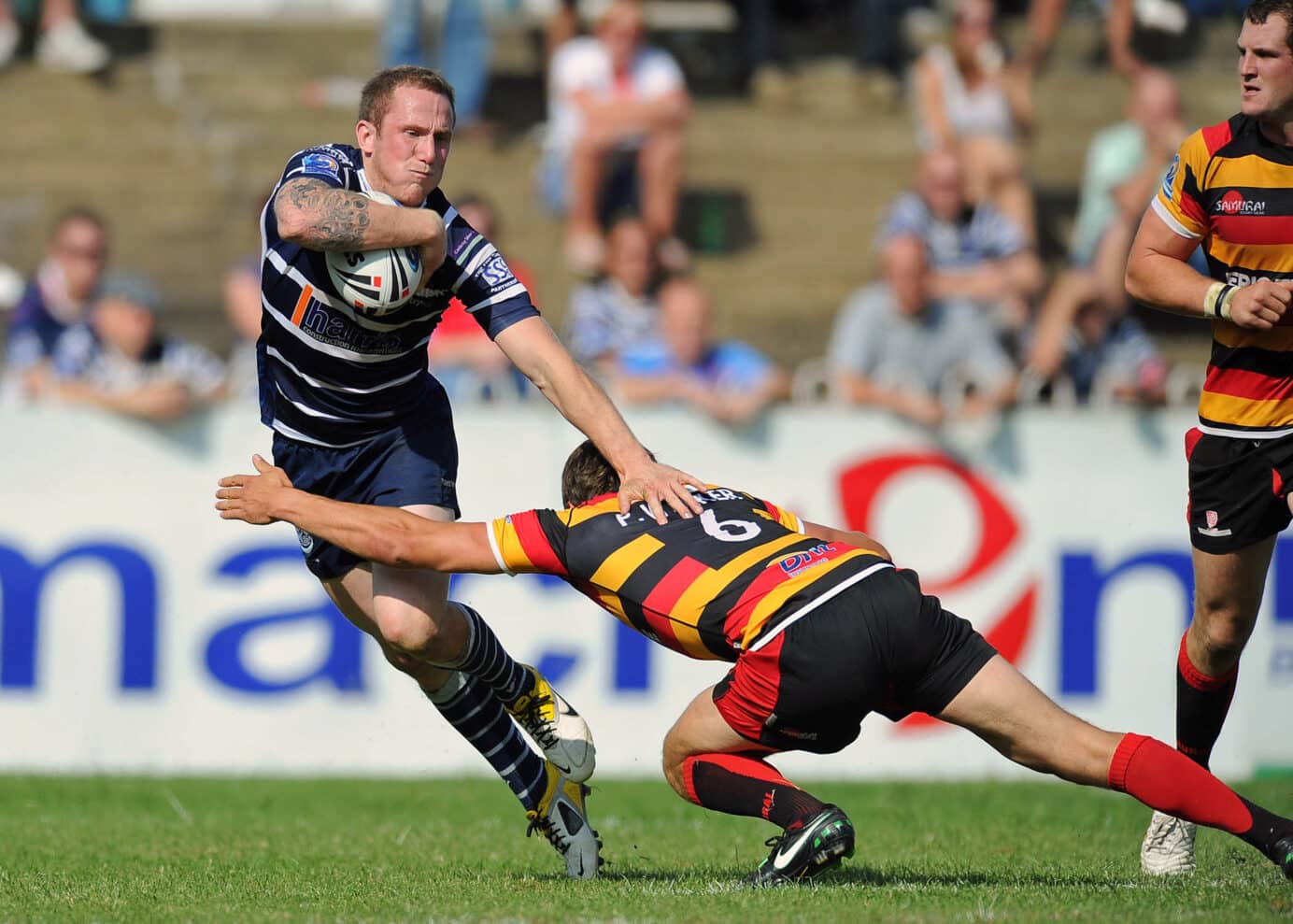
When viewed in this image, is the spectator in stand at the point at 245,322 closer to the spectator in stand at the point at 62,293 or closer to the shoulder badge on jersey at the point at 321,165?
the spectator in stand at the point at 62,293

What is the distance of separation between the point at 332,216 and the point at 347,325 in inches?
24.2

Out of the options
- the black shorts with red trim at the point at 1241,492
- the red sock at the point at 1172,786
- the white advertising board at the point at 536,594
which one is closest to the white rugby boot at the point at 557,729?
the red sock at the point at 1172,786

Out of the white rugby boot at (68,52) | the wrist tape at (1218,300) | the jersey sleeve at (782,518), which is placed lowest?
the jersey sleeve at (782,518)

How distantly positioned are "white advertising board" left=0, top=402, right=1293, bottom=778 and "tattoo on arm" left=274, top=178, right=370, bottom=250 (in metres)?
4.75

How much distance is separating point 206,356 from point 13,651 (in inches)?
95.1

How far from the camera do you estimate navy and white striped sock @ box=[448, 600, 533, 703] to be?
6.77 metres

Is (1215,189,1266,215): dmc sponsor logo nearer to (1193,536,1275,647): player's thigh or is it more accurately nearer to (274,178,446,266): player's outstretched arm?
(1193,536,1275,647): player's thigh

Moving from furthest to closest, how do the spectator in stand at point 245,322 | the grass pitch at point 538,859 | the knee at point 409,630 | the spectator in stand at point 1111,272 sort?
1. the spectator in stand at point 1111,272
2. the spectator in stand at point 245,322
3. the knee at point 409,630
4. the grass pitch at point 538,859

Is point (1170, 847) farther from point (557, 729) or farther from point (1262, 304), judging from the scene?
point (557, 729)

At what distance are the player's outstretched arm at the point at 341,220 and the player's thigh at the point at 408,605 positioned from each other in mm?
1023

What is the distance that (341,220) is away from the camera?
19.8 ft

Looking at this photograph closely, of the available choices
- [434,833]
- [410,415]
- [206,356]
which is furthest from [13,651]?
[410,415]

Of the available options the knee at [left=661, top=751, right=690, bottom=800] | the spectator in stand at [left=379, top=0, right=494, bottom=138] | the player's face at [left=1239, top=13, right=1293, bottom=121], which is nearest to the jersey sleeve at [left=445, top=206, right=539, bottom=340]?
the knee at [left=661, top=751, right=690, bottom=800]

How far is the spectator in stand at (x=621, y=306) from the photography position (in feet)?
38.9
